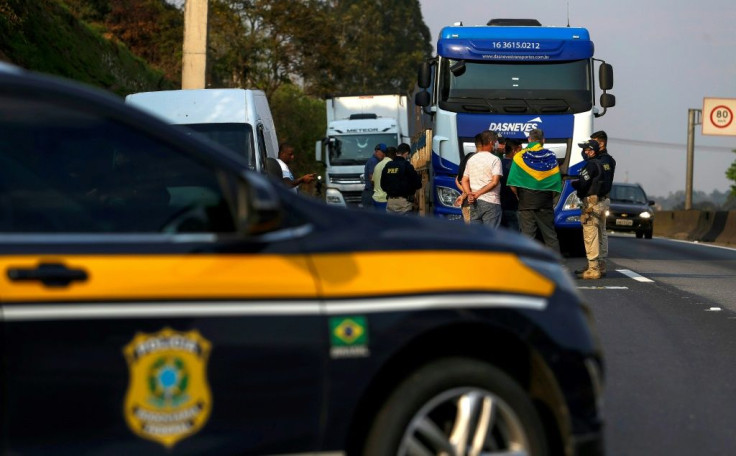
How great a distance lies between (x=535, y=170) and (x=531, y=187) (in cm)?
21

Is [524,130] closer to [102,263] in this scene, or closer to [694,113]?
[102,263]

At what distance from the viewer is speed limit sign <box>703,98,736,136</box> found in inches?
2724

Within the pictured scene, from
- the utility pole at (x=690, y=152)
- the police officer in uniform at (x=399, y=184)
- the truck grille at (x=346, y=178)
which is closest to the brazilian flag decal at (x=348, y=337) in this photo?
the police officer in uniform at (x=399, y=184)

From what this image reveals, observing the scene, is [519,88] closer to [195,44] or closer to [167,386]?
[195,44]

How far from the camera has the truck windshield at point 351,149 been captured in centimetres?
3638

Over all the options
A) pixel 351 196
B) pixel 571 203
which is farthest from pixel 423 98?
pixel 351 196

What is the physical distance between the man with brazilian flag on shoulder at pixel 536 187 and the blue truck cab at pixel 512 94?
2965 mm

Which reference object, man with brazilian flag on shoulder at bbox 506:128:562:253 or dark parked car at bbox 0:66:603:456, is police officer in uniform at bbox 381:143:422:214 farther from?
dark parked car at bbox 0:66:603:456

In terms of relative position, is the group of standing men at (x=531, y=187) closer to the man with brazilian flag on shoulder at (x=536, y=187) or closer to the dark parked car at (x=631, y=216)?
the man with brazilian flag on shoulder at (x=536, y=187)

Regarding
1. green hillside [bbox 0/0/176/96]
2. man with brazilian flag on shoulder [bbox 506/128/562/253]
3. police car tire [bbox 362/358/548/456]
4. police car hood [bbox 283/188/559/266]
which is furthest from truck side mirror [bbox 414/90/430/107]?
police car tire [bbox 362/358/548/456]

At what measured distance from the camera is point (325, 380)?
161 inches

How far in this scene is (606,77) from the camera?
18.8 m

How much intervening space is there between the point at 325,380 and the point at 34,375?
2.95ft

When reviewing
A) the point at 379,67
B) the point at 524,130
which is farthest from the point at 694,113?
the point at 524,130
